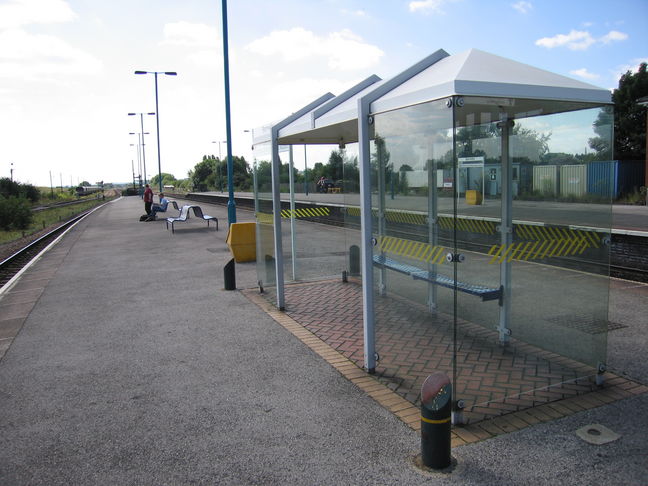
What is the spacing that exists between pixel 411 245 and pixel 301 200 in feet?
12.0

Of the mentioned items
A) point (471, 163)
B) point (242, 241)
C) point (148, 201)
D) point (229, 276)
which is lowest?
point (229, 276)

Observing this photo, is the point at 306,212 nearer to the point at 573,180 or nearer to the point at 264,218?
the point at 264,218

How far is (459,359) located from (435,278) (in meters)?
0.82

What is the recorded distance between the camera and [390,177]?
5.31 metres

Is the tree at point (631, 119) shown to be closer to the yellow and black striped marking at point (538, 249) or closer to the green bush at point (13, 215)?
the yellow and black striped marking at point (538, 249)

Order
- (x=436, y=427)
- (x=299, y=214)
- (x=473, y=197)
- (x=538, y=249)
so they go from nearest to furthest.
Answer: (x=436, y=427) → (x=473, y=197) → (x=538, y=249) → (x=299, y=214)

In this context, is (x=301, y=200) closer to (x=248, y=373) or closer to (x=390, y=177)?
(x=390, y=177)

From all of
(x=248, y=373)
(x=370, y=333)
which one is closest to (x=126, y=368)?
(x=248, y=373)

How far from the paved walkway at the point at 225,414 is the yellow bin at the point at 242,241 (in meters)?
3.88

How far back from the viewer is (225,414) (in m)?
4.16

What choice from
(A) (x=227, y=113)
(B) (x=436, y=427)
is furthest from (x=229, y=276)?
(A) (x=227, y=113)

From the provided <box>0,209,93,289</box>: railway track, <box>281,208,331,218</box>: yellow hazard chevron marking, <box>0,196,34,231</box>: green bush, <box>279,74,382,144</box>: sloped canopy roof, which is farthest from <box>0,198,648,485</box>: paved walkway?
<box>0,196,34,231</box>: green bush

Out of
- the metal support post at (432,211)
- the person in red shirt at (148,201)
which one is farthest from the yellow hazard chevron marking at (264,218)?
the person in red shirt at (148,201)

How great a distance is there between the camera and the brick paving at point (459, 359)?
4285 millimetres
